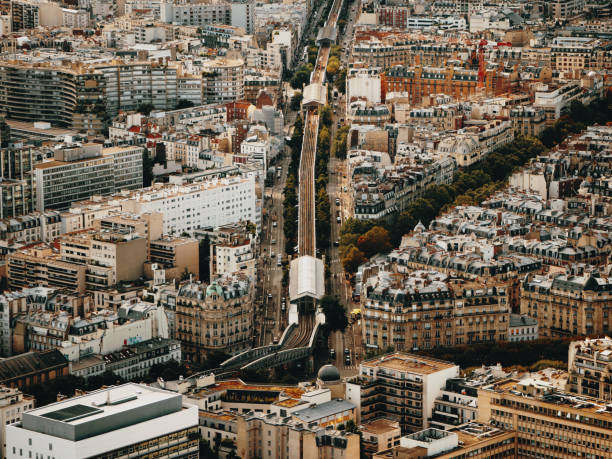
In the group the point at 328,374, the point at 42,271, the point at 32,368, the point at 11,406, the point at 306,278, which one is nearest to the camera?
the point at 11,406

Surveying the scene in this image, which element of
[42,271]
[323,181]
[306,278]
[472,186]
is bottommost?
[306,278]

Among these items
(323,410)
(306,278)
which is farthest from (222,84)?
(323,410)

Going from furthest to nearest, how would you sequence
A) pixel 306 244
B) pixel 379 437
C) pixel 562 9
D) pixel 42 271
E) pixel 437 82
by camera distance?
pixel 562 9 → pixel 437 82 → pixel 306 244 → pixel 42 271 → pixel 379 437

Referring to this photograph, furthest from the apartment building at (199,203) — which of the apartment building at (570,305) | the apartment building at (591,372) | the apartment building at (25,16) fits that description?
the apartment building at (25,16)

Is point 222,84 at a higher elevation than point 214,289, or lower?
higher

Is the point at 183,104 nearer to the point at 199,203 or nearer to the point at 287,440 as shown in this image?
the point at 199,203

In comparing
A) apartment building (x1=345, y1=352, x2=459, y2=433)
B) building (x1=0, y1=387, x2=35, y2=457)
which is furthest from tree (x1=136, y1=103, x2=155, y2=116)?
building (x1=0, y1=387, x2=35, y2=457)
